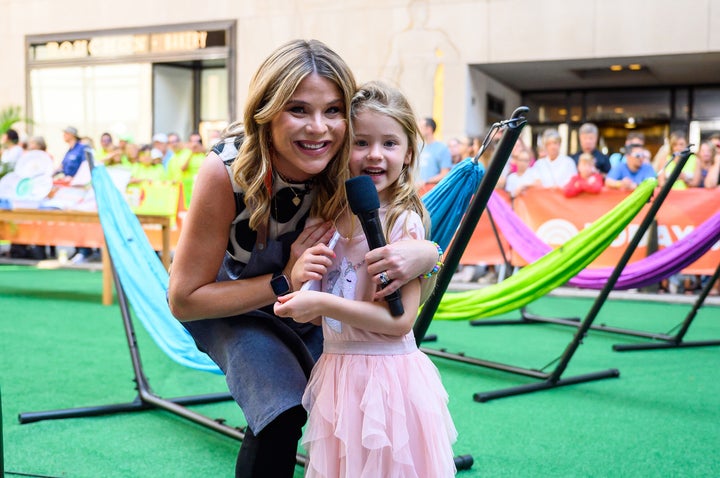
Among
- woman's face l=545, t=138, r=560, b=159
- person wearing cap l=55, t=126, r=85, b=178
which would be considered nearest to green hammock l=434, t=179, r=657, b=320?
woman's face l=545, t=138, r=560, b=159

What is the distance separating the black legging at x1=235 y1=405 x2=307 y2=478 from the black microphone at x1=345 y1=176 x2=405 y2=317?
50cm

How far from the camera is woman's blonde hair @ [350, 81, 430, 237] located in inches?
77.9

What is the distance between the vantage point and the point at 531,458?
3.12 metres

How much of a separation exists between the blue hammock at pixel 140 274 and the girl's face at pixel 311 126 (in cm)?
146

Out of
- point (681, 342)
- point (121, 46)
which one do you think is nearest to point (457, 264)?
point (681, 342)

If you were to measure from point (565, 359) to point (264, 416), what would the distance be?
2.68m

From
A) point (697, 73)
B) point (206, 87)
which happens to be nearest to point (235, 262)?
point (697, 73)

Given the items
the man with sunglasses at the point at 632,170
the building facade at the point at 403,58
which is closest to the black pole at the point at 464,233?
the man with sunglasses at the point at 632,170

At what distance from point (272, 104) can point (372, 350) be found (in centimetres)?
62

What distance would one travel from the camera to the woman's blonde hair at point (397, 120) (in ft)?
A: 6.49

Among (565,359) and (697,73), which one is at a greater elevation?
(697,73)

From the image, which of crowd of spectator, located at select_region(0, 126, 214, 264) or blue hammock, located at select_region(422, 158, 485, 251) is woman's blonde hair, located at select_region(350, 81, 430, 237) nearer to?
blue hammock, located at select_region(422, 158, 485, 251)

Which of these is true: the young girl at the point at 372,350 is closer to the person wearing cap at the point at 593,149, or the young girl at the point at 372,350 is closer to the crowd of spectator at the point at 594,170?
the crowd of spectator at the point at 594,170

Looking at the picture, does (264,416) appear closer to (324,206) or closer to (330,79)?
(324,206)
